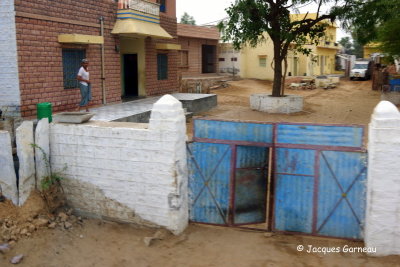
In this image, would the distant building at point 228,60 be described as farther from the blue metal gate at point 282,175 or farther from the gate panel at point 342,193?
the gate panel at point 342,193

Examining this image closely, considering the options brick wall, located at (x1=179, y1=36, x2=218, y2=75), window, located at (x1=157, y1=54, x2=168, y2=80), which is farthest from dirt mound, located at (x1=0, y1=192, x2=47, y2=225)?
brick wall, located at (x1=179, y1=36, x2=218, y2=75)

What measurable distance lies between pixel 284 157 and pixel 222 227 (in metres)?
1.43

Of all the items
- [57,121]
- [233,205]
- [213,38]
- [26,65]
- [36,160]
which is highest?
[213,38]

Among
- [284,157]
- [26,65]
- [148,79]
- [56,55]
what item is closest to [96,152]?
[284,157]

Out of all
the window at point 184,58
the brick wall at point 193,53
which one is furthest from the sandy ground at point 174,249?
the window at point 184,58

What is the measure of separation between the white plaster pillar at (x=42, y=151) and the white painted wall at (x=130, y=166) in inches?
4.0

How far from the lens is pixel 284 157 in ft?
18.8

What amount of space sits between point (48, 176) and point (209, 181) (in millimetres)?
2660

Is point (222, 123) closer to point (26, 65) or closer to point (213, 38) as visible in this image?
point (26, 65)

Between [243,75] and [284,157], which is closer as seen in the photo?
[284,157]

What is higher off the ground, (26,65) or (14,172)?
(26,65)

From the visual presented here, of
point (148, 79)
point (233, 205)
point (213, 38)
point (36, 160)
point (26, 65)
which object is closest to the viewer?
point (233, 205)

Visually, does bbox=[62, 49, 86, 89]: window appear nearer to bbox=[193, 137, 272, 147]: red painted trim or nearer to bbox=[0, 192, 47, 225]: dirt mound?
bbox=[0, 192, 47, 225]: dirt mound

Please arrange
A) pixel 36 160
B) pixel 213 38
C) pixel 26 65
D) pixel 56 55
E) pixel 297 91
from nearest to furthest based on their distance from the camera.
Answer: pixel 36 160 → pixel 26 65 → pixel 56 55 → pixel 297 91 → pixel 213 38
